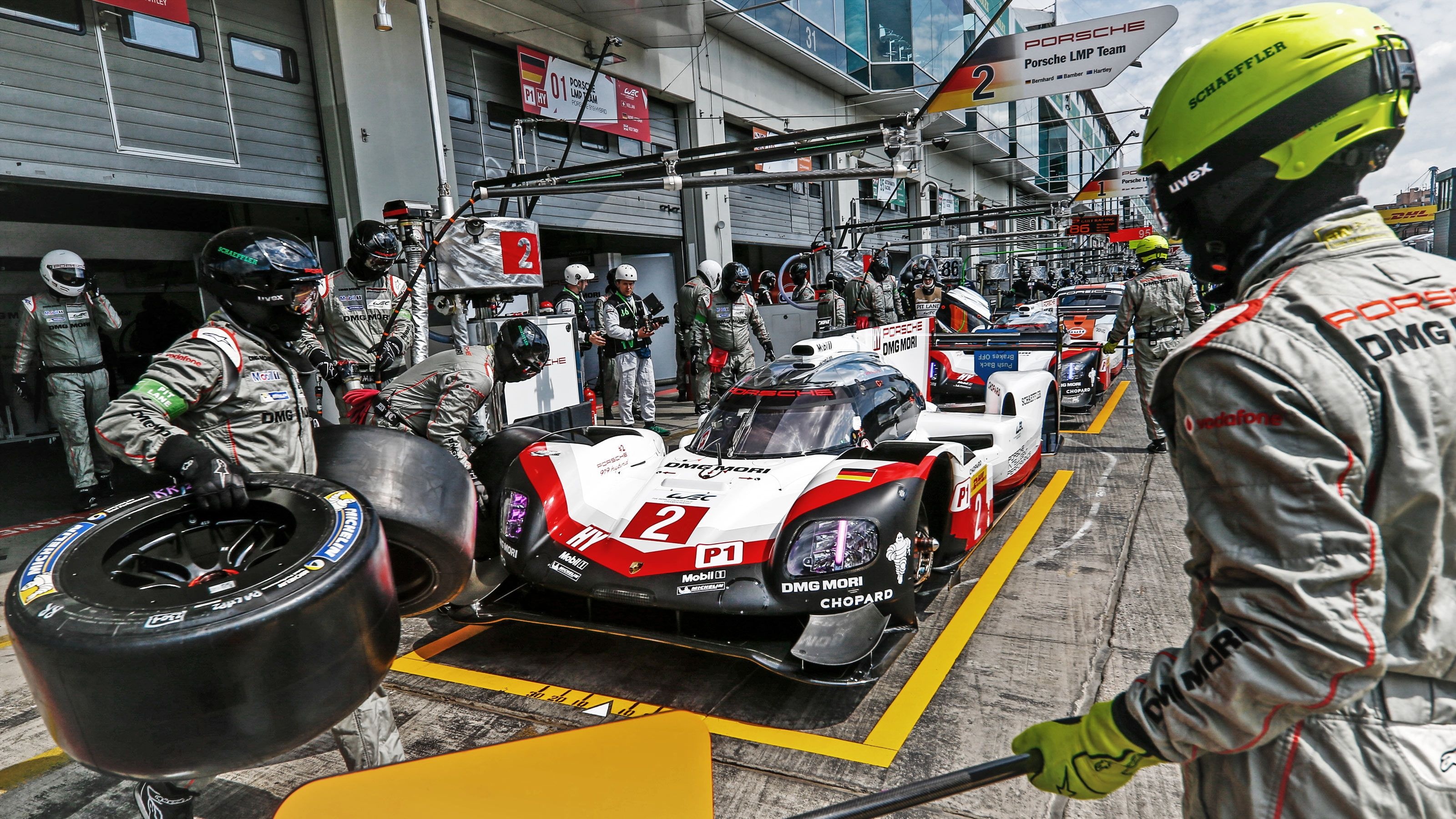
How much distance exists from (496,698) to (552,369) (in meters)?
5.16

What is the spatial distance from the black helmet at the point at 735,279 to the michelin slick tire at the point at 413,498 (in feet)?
22.8

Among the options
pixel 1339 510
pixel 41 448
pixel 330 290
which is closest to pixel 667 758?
pixel 1339 510

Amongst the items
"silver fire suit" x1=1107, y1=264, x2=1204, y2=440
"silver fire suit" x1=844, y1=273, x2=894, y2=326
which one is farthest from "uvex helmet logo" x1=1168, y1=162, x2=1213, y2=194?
"silver fire suit" x1=844, y1=273, x2=894, y2=326

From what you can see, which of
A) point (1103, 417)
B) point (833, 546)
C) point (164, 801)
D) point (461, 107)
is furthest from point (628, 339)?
point (164, 801)

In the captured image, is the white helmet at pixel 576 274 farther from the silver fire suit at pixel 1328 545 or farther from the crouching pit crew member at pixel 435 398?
the silver fire suit at pixel 1328 545

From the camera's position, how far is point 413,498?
1949mm

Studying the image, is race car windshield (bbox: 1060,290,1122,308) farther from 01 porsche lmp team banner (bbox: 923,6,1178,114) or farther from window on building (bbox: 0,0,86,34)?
window on building (bbox: 0,0,86,34)

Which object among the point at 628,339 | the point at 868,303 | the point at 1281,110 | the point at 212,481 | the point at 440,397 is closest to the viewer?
the point at 1281,110

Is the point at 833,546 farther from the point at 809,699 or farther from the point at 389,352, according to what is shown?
the point at 389,352

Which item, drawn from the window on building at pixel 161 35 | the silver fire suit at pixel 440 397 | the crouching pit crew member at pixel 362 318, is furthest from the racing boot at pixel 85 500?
the window on building at pixel 161 35

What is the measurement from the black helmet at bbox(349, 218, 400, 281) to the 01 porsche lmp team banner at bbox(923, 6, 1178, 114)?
724 centimetres

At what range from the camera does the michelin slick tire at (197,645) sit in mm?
1288

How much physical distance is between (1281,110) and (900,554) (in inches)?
81.9

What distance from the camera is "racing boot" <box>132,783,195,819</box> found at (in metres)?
1.93
